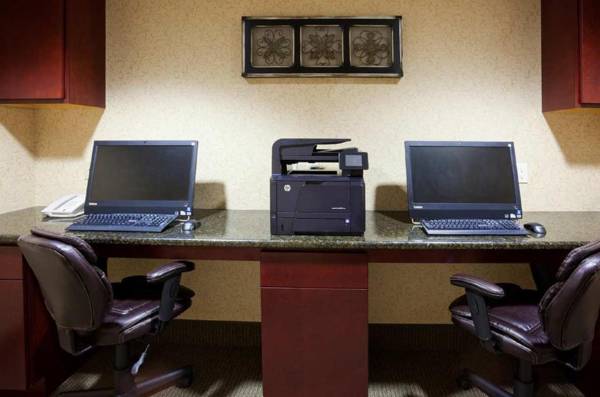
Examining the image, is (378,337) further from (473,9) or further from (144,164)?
(473,9)

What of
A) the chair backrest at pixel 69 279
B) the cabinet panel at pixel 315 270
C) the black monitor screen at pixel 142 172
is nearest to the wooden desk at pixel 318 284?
the cabinet panel at pixel 315 270

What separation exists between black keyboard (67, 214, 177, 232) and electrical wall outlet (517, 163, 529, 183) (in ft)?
6.40

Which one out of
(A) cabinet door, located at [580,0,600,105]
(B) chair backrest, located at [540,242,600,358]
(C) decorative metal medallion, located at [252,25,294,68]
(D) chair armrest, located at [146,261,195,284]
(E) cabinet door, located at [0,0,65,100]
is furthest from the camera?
(C) decorative metal medallion, located at [252,25,294,68]

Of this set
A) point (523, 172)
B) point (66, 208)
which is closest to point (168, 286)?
point (66, 208)

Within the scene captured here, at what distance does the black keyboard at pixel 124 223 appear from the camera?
1.99m

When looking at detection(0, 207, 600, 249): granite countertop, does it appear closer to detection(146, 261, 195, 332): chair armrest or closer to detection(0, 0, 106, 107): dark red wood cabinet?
detection(146, 261, 195, 332): chair armrest

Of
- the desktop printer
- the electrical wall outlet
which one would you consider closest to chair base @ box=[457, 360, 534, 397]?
the desktop printer

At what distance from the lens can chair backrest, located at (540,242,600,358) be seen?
Answer: 1.41 meters

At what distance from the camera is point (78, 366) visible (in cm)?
237

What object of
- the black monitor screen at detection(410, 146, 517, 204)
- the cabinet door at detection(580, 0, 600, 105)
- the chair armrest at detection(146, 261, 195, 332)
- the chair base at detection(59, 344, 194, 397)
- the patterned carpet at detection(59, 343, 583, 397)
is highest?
the cabinet door at detection(580, 0, 600, 105)

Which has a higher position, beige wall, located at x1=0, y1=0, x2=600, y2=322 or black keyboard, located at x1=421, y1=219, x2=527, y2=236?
beige wall, located at x1=0, y1=0, x2=600, y2=322

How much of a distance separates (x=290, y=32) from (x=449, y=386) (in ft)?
6.92

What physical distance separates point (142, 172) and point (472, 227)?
5.45ft

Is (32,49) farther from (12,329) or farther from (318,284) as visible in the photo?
(318,284)
